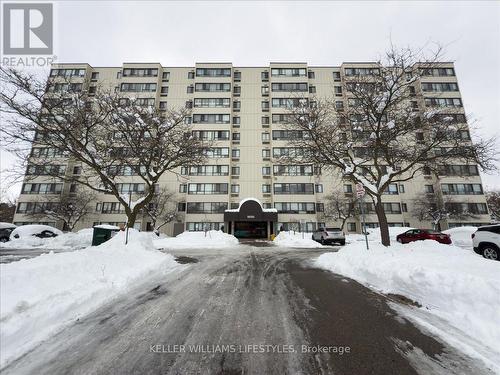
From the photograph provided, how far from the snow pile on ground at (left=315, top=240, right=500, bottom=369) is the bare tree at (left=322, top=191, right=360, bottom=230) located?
3020 centimetres

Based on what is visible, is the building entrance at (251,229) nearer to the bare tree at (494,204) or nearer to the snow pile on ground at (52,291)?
the snow pile on ground at (52,291)

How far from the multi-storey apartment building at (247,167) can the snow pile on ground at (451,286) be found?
96.7 ft

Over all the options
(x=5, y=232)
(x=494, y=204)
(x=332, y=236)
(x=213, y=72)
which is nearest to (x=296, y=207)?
(x=332, y=236)

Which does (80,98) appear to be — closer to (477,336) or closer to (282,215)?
(477,336)

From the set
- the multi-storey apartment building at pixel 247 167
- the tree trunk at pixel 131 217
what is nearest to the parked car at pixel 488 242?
the tree trunk at pixel 131 217

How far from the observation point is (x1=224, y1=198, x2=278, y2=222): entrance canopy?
36500 mm

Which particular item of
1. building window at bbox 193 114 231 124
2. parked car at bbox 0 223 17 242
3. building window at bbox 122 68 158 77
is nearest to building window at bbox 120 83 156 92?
→ building window at bbox 122 68 158 77

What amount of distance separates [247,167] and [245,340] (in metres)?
40.3

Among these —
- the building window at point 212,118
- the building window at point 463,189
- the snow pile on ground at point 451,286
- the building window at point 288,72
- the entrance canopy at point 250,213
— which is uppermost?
the building window at point 288,72

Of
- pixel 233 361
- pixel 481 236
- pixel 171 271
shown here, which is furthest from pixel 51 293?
pixel 481 236

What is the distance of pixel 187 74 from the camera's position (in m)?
48.5

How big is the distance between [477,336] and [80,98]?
1723 centimetres

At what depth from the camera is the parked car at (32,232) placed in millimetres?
23266

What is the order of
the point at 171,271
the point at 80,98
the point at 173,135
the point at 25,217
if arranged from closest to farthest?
the point at 171,271, the point at 80,98, the point at 173,135, the point at 25,217
